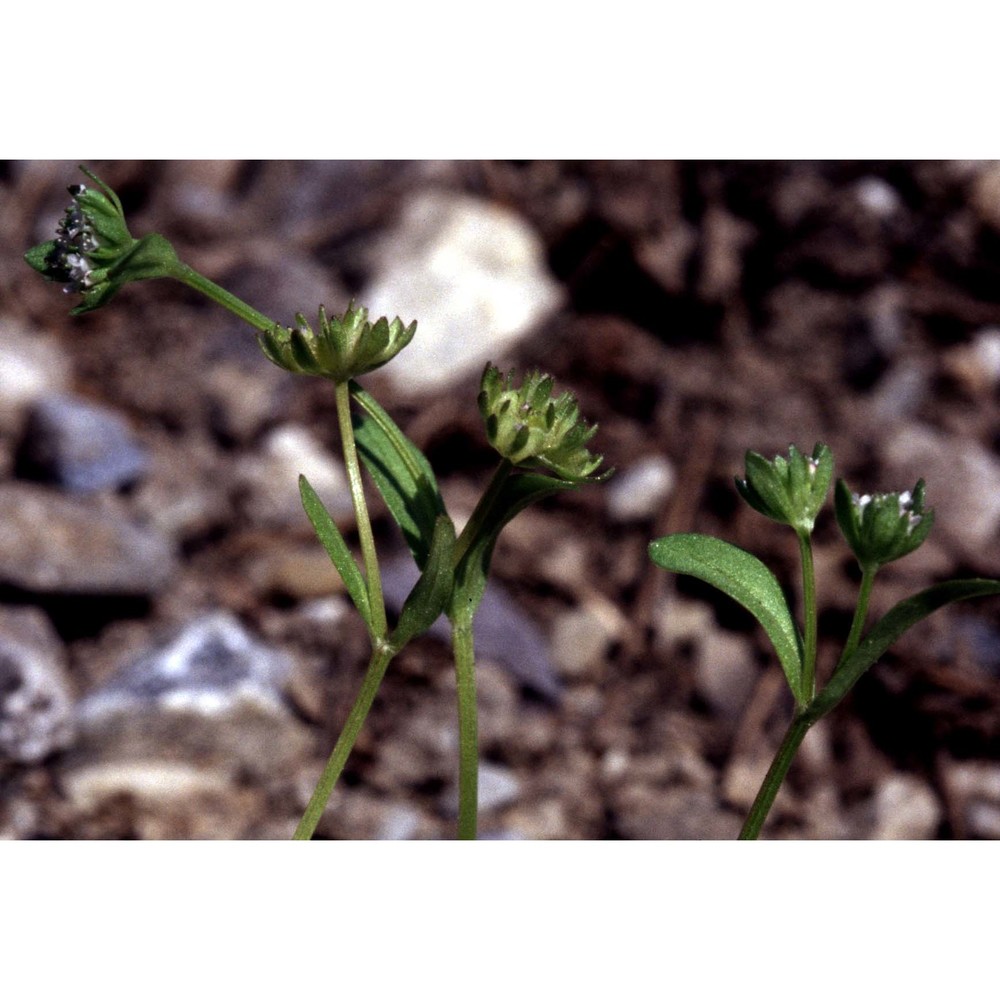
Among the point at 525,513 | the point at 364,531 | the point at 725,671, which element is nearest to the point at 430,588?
the point at 364,531

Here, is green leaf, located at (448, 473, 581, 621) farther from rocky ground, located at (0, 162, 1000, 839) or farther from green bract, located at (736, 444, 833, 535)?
rocky ground, located at (0, 162, 1000, 839)

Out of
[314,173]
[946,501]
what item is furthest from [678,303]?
[314,173]

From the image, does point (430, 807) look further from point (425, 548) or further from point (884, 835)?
point (425, 548)

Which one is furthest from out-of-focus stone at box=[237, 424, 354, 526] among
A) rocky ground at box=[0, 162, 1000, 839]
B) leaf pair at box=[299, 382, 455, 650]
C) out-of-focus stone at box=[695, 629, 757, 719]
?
leaf pair at box=[299, 382, 455, 650]

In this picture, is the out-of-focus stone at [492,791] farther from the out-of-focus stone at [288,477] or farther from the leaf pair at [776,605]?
the leaf pair at [776,605]

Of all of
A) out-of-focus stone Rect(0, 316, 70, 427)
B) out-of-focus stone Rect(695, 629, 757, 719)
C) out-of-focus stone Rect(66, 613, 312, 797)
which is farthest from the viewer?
out-of-focus stone Rect(0, 316, 70, 427)

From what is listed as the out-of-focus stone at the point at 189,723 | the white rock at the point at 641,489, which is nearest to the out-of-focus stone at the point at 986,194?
the white rock at the point at 641,489

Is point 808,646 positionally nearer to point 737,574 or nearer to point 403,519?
point 737,574
